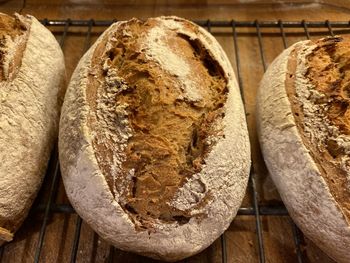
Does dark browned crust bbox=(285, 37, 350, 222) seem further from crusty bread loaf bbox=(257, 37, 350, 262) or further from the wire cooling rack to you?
the wire cooling rack

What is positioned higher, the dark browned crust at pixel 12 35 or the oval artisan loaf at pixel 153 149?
the dark browned crust at pixel 12 35

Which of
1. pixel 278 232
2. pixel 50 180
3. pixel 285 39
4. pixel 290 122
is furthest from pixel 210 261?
pixel 285 39

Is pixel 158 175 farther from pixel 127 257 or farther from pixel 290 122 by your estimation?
pixel 290 122

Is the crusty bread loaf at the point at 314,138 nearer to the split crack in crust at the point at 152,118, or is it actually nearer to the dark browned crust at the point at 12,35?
the split crack in crust at the point at 152,118

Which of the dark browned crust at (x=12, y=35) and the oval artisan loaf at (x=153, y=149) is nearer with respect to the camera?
the oval artisan loaf at (x=153, y=149)

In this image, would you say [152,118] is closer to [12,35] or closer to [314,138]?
[314,138]

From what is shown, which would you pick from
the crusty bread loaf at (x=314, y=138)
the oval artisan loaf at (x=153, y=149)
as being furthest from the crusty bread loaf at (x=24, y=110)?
the crusty bread loaf at (x=314, y=138)

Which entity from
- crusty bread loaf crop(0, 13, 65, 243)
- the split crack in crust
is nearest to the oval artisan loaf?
the split crack in crust

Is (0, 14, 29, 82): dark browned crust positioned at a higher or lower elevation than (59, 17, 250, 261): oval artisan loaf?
higher
